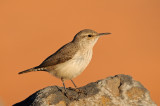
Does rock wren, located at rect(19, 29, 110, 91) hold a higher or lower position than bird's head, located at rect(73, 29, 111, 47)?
lower

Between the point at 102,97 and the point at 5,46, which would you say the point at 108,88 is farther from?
the point at 5,46

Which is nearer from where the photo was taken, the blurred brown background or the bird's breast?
the bird's breast

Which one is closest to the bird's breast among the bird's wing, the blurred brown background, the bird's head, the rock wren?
the rock wren

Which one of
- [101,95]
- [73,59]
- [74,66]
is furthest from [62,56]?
[101,95]

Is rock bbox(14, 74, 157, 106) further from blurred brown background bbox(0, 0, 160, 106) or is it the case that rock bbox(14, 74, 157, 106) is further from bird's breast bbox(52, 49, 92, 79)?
blurred brown background bbox(0, 0, 160, 106)

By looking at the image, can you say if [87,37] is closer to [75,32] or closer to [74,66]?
[74,66]

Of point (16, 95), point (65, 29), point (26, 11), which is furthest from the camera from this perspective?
point (26, 11)

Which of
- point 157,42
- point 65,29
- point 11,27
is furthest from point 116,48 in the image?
point 11,27
